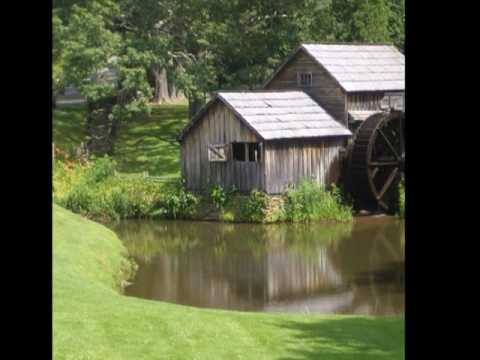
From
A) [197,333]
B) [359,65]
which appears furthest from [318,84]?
[197,333]

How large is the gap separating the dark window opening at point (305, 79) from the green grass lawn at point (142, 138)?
5894 mm

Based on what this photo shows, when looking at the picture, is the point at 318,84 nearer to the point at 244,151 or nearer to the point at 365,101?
the point at 365,101

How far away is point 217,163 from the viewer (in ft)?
105

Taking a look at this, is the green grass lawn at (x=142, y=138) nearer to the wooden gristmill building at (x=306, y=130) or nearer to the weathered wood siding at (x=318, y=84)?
the wooden gristmill building at (x=306, y=130)

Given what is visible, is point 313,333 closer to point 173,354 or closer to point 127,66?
point 173,354

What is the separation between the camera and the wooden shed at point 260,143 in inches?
1208

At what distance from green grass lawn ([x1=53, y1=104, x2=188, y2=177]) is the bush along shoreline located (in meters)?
4.78

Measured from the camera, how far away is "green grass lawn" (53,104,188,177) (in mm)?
38250

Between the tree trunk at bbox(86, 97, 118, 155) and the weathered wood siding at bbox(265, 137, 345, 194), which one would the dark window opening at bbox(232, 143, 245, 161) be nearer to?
the weathered wood siding at bbox(265, 137, 345, 194)
